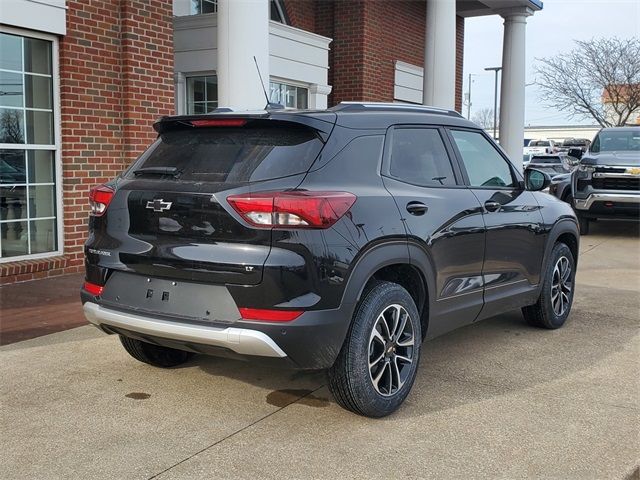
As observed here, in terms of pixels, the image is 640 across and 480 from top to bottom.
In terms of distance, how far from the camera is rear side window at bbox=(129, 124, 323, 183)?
12.1ft

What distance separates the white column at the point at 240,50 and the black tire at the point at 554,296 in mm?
3376

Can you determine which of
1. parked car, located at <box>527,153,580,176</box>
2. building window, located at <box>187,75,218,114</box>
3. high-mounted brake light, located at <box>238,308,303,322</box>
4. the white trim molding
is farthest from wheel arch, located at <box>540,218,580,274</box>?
parked car, located at <box>527,153,580,176</box>

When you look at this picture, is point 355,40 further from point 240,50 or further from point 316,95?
point 240,50

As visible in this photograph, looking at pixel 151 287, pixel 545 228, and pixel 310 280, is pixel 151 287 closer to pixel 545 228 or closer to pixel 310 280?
pixel 310 280

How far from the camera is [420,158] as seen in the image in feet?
14.7

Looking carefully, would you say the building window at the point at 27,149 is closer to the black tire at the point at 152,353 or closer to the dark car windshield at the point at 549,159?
the black tire at the point at 152,353

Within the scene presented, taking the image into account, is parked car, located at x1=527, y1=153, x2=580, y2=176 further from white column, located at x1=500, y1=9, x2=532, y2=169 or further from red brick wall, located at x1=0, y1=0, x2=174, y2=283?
red brick wall, located at x1=0, y1=0, x2=174, y2=283

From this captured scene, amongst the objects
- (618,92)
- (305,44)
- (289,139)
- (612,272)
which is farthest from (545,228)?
(618,92)

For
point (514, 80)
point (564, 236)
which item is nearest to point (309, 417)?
point (564, 236)

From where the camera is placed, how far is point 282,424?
3.87 metres

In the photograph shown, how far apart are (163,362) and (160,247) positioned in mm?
1320

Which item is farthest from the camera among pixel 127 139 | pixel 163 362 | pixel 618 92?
pixel 618 92

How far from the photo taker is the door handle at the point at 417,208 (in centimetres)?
413

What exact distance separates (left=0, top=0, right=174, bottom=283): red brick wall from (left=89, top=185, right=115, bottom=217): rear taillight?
3480 mm
